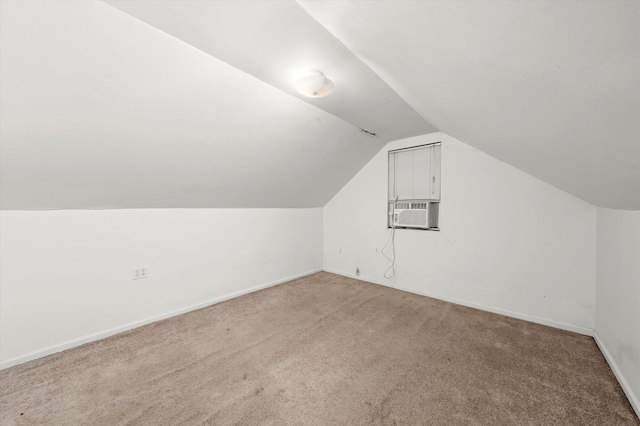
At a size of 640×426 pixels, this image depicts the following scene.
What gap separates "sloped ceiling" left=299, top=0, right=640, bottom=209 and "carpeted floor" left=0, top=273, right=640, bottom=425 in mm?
1290

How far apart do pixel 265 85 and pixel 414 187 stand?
237 cm

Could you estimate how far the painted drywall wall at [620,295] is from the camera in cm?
154

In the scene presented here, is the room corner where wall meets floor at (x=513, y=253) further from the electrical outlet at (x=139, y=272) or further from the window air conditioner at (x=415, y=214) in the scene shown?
the electrical outlet at (x=139, y=272)

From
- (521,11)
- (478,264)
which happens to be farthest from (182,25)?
(478,264)

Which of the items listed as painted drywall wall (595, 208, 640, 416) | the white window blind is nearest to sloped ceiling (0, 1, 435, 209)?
the white window blind

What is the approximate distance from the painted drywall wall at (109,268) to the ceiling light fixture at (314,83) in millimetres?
1933

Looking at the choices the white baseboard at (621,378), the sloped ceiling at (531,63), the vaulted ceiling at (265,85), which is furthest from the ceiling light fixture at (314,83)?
the white baseboard at (621,378)

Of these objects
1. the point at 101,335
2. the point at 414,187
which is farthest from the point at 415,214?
the point at 101,335

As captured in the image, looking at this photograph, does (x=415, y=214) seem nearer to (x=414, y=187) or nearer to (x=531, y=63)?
(x=414, y=187)

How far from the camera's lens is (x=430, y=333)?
2.33 meters

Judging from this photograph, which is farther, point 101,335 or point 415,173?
point 415,173

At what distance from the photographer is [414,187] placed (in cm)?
342

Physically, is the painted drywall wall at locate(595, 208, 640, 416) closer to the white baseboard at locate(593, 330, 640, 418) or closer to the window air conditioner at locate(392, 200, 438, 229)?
the white baseboard at locate(593, 330, 640, 418)

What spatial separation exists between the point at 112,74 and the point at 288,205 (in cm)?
262
